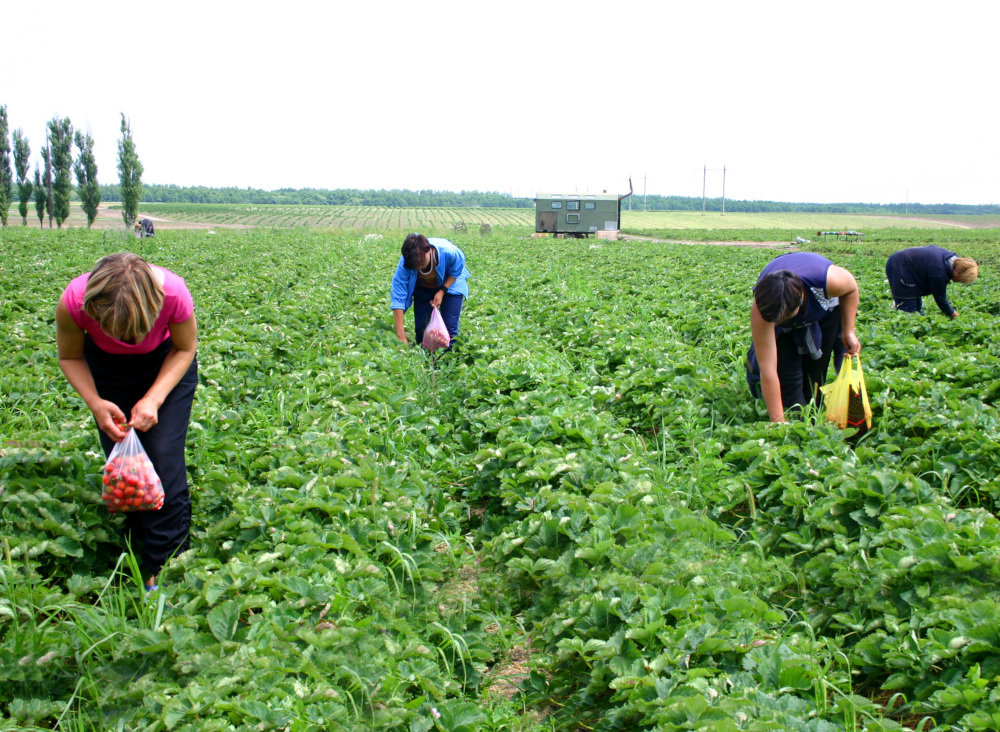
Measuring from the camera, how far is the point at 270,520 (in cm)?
316

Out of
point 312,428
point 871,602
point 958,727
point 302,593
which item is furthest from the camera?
point 312,428

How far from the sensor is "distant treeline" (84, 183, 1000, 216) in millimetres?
98750

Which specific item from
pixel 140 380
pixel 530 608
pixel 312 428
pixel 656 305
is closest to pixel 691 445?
pixel 530 608

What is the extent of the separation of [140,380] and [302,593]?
1378mm

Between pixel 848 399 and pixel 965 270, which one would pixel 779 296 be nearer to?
pixel 848 399

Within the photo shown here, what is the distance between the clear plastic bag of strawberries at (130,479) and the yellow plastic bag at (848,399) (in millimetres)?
3963

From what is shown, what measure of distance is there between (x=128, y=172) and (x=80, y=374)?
183 ft

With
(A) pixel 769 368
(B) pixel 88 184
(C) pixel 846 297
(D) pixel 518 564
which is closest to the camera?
(D) pixel 518 564

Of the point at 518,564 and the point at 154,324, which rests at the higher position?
the point at 154,324

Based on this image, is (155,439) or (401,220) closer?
(155,439)

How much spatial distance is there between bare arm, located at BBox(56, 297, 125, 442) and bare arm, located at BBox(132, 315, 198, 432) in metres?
0.09

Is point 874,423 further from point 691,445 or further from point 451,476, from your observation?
point 451,476

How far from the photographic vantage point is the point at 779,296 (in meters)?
A: 4.29

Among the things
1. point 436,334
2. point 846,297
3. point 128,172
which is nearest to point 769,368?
point 846,297
